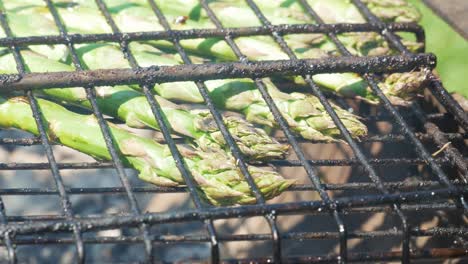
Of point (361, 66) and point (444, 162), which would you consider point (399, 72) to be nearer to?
point (361, 66)

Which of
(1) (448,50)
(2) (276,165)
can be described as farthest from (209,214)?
(1) (448,50)

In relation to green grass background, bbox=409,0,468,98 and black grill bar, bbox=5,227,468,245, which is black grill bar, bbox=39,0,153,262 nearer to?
black grill bar, bbox=5,227,468,245

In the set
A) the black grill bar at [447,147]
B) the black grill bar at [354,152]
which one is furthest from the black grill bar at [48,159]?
the black grill bar at [447,147]

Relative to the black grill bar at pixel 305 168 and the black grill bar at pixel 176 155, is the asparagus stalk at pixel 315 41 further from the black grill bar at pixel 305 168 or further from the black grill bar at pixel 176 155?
the black grill bar at pixel 176 155

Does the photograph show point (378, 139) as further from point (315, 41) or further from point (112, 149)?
point (112, 149)

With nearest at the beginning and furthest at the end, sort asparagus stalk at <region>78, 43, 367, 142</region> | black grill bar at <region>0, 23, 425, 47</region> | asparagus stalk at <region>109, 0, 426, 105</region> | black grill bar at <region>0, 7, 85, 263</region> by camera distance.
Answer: black grill bar at <region>0, 7, 85, 263</region>
asparagus stalk at <region>78, 43, 367, 142</region>
black grill bar at <region>0, 23, 425, 47</region>
asparagus stalk at <region>109, 0, 426, 105</region>

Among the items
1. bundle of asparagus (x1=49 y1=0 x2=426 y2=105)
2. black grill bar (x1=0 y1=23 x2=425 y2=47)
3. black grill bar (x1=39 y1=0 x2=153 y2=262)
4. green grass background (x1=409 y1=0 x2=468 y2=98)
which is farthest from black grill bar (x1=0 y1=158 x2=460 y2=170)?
green grass background (x1=409 y1=0 x2=468 y2=98)
